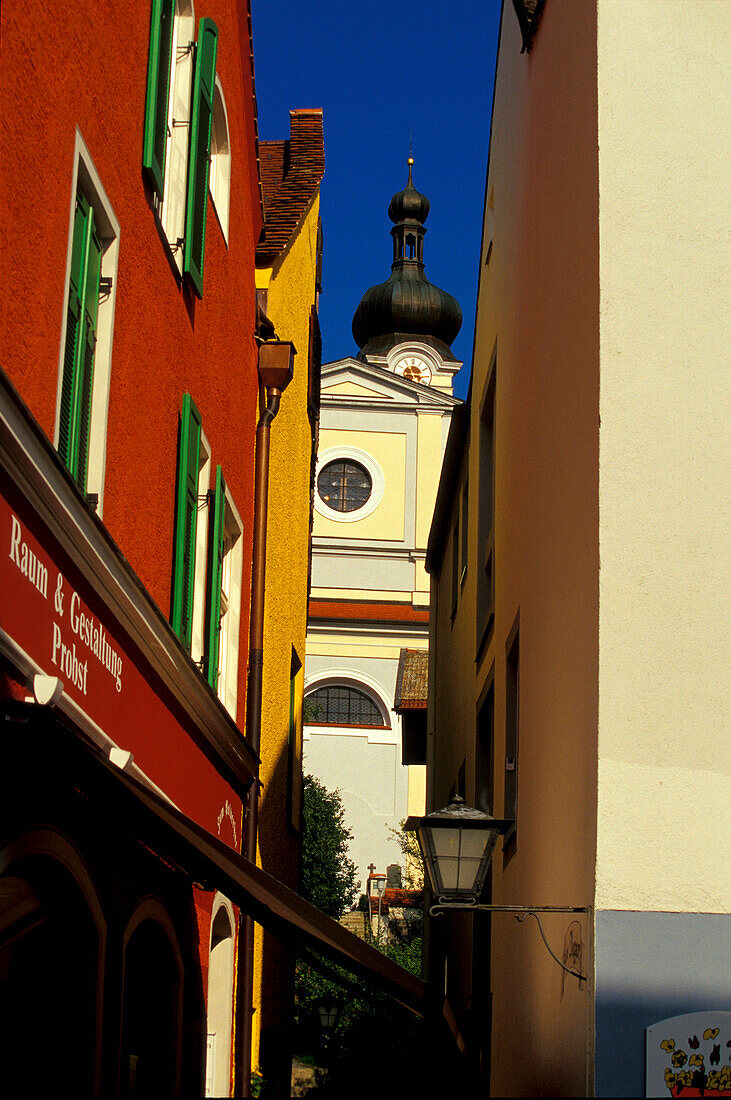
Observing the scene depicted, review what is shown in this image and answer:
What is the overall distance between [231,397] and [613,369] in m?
5.27

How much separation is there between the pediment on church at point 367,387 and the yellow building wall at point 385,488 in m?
1.03

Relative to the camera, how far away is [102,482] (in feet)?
21.5

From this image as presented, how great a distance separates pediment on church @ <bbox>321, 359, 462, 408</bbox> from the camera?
44562 millimetres

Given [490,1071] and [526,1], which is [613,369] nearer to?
[526,1]

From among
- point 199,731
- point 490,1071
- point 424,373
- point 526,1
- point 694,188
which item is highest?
point 424,373

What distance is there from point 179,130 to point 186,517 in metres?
2.33

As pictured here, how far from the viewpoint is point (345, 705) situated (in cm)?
4284

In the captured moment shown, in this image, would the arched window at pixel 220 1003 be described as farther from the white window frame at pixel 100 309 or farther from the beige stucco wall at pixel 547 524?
the white window frame at pixel 100 309

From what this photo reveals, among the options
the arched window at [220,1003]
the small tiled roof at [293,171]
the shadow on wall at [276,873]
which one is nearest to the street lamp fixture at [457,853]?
the arched window at [220,1003]

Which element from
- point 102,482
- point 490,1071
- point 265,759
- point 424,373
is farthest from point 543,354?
point 424,373

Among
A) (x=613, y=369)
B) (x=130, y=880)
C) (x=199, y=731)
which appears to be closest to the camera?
(x=613, y=369)

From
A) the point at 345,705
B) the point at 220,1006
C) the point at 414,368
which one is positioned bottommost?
the point at 220,1006

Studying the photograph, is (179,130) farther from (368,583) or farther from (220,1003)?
(368,583)

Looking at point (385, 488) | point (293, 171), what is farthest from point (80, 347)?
point (385, 488)
